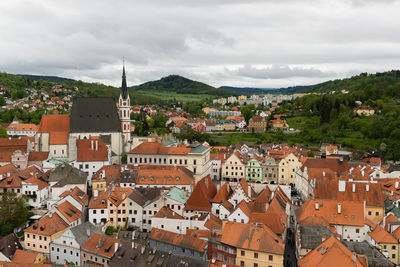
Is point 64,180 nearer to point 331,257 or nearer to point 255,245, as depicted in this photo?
point 255,245

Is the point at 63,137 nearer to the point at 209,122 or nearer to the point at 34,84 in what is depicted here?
the point at 209,122

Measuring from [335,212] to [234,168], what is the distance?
92.7ft

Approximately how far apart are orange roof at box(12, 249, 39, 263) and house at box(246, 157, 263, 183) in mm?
38015

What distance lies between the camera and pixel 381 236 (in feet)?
121

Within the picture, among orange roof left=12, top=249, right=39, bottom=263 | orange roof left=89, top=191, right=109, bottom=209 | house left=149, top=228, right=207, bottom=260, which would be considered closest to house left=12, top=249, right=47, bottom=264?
orange roof left=12, top=249, right=39, bottom=263

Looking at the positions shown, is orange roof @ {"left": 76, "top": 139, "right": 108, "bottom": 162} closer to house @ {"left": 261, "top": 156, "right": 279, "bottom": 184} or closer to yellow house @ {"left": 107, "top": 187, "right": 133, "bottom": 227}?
yellow house @ {"left": 107, "top": 187, "right": 133, "bottom": 227}

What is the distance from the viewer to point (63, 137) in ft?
213

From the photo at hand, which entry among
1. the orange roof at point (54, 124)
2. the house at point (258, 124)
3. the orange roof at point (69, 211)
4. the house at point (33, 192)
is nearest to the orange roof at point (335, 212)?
the orange roof at point (69, 211)

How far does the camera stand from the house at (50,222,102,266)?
38438mm

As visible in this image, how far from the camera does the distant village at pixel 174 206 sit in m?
34.6

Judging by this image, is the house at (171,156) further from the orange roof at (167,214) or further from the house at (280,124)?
the house at (280,124)

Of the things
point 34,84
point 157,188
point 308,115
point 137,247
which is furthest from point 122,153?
point 34,84

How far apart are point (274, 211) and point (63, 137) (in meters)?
41.1

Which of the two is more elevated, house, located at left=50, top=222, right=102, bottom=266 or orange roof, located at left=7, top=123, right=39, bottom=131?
orange roof, located at left=7, top=123, right=39, bottom=131
